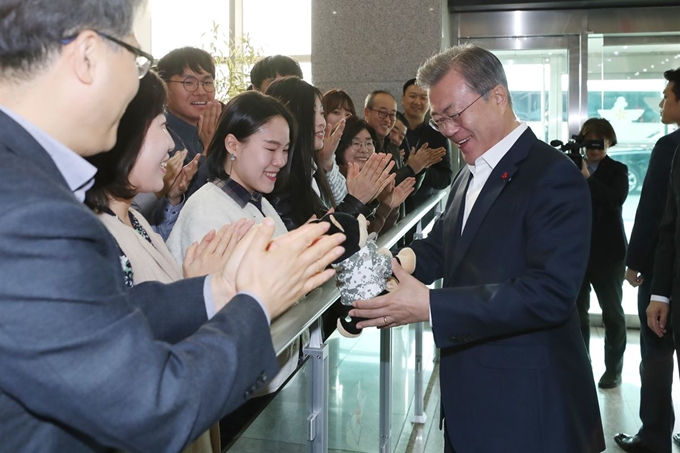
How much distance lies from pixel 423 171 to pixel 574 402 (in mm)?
3080

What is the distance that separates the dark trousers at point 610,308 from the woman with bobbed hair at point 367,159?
1.94 m

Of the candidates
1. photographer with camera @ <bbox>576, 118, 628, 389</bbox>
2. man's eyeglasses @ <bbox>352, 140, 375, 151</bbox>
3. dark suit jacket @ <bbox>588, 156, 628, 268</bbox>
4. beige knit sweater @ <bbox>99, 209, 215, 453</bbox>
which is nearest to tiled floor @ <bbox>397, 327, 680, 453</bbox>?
photographer with camera @ <bbox>576, 118, 628, 389</bbox>

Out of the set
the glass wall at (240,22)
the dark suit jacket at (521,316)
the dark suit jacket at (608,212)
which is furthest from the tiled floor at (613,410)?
the glass wall at (240,22)

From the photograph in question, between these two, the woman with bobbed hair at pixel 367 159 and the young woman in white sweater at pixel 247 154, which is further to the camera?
the woman with bobbed hair at pixel 367 159

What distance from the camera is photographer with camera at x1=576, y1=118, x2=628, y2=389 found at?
5.02 meters

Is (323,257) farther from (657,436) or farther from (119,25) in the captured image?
(657,436)

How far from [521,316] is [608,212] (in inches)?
140

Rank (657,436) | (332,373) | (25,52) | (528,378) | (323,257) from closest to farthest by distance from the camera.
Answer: (25,52) < (323,257) < (528,378) < (332,373) < (657,436)

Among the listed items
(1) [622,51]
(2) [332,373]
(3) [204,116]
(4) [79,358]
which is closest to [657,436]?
(2) [332,373]

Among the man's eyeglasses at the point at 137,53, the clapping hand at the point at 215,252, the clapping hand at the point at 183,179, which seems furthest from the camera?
the clapping hand at the point at 183,179

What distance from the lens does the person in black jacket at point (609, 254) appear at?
5.02 m

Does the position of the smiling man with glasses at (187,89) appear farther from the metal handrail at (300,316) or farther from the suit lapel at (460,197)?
the metal handrail at (300,316)

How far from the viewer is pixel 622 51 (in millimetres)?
6418

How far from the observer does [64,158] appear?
3.09 feet
